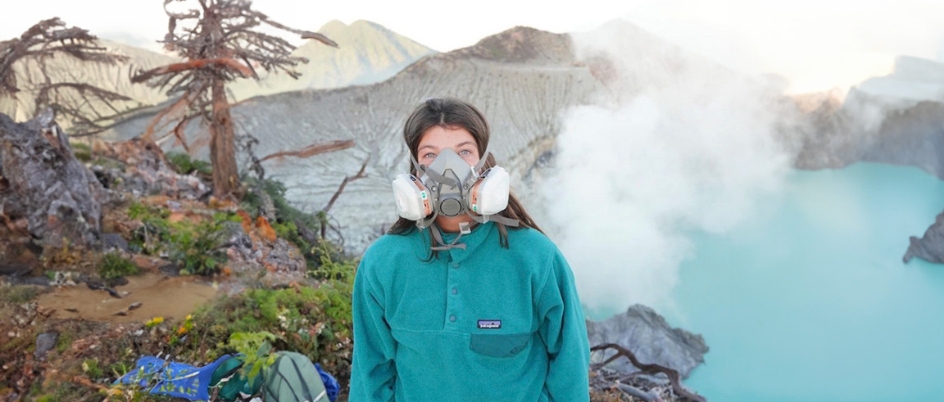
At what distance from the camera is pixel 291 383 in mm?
2959

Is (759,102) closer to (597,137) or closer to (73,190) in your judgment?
(597,137)

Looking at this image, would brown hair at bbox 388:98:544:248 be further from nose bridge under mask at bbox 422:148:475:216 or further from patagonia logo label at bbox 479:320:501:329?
patagonia logo label at bbox 479:320:501:329

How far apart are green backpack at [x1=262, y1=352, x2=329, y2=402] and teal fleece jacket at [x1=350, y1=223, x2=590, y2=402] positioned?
1729 millimetres

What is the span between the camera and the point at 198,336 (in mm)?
3705

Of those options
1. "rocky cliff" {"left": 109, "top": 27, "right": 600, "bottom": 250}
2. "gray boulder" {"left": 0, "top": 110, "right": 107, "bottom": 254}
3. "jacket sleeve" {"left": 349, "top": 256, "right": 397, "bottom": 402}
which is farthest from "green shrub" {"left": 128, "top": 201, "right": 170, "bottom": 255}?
"rocky cliff" {"left": 109, "top": 27, "right": 600, "bottom": 250}

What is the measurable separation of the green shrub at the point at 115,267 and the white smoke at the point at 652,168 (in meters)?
11.7

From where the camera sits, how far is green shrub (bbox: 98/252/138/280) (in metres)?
5.06

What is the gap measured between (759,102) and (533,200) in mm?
8437

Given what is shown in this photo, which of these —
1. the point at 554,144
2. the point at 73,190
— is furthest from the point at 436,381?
the point at 554,144

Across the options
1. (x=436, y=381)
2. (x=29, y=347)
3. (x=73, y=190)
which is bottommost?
(x=29, y=347)

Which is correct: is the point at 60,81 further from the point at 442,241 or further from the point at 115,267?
the point at 442,241

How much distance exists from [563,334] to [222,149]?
349 inches

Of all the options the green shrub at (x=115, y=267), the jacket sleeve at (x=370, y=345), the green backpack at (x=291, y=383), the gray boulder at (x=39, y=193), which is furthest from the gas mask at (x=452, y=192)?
the gray boulder at (x=39, y=193)

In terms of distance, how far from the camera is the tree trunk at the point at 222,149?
28.0 ft
